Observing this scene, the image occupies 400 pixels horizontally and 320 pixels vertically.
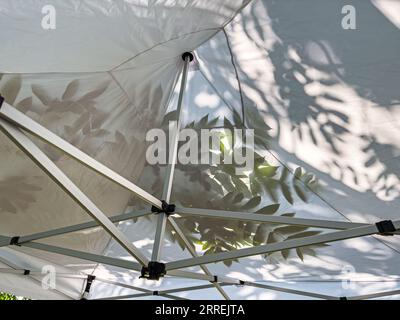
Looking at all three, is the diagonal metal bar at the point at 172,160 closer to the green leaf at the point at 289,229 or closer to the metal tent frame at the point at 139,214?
the metal tent frame at the point at 139,214

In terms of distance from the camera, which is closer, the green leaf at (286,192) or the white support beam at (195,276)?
the white support beam at (195,276)

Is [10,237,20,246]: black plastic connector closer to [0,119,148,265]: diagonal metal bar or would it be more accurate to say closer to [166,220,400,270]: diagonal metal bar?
[0,119,148,265]: diagonal metal bar

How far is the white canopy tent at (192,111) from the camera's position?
73.4 inches

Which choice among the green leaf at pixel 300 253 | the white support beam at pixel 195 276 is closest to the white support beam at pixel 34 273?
the white support beam at pixel 195 276

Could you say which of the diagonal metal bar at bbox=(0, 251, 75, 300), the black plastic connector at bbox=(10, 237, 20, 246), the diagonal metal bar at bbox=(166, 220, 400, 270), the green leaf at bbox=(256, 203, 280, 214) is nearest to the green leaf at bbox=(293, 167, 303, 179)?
the green leaf at bbox=(256, 203, 280, 214)

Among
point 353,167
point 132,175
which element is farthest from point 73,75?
point 353,167

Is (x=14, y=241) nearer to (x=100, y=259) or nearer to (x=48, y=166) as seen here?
(x=100, y=259)

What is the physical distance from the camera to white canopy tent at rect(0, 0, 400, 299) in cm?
187

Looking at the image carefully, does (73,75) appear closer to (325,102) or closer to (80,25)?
(80,25)

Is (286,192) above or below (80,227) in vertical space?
above

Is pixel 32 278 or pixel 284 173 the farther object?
pixel 32 278

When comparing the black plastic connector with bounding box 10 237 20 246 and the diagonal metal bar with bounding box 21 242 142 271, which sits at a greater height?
the black plastic connector with bounding box 10 237 20 246

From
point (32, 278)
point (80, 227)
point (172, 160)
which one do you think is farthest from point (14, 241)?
point (32, 278)

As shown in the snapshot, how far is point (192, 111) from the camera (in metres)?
2.80
